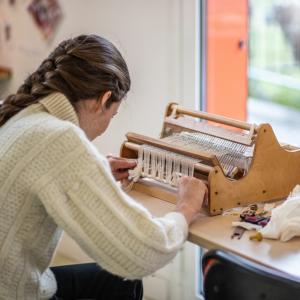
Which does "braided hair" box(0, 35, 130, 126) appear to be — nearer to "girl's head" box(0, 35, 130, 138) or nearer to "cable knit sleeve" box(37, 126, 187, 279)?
"girl's head" box(0, 35, 130, 138)

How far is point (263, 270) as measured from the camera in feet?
3.85

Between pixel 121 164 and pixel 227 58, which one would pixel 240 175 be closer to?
pixel 121 164

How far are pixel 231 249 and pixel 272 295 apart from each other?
0.31 metres

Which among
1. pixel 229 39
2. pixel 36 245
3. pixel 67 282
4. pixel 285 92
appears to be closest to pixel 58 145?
pixel 36 245

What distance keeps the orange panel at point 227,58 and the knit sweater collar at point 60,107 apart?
1.07 m

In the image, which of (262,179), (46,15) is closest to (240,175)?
(262,179)

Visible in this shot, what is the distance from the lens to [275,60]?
101 inches

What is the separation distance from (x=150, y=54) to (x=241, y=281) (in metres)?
1.43

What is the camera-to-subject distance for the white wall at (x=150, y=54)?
2363 mm

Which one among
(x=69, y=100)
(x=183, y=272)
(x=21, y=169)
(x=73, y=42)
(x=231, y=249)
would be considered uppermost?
(x=73, y=42)

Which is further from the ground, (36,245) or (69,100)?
(69,100)

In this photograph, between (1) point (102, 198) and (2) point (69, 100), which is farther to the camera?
(2) point (69, 100)

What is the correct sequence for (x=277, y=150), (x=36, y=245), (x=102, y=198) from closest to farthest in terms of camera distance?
(x=102, y=198), (x=36, y=245), (x=277, y=150)

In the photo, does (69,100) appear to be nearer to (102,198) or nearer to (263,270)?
(102,198)
